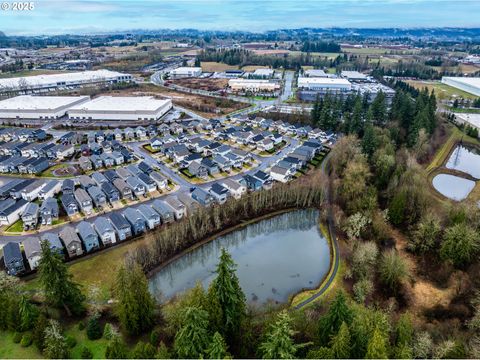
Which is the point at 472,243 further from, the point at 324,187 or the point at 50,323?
the point at 50,323

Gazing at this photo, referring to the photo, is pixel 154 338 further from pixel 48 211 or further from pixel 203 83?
pixel 203 83

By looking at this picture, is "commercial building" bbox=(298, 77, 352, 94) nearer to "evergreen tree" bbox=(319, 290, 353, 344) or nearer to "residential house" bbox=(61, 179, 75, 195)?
"residential house" bbox=(61, 179, 75, 195)

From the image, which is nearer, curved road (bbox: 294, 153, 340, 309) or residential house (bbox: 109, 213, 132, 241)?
curved road (bbox: 294, 153, 340, 309)

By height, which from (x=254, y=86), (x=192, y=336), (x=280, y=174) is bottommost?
(x=280, y=174)

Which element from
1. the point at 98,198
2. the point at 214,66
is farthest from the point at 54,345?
the point at 214,66

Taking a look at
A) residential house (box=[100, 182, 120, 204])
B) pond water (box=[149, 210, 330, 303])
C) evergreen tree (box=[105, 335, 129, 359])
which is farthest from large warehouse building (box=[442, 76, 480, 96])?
evergreen tree (box=[105, 335, 129, 359])
